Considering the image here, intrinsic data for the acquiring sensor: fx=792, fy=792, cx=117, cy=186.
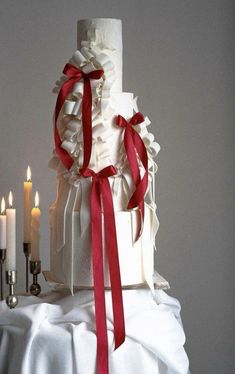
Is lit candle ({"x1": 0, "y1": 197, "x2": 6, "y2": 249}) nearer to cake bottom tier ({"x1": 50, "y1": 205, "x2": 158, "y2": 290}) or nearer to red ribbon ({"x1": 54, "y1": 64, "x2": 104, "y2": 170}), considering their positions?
cake bottom tier ({"x1": 50, "y1": 205, "x2": 158, "y2": 290})

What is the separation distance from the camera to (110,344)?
6.40 ft

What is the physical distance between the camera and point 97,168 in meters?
2.05

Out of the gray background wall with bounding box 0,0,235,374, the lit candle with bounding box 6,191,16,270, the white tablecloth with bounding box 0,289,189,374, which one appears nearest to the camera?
the white tablecloth with bounding box 0,289,189,374

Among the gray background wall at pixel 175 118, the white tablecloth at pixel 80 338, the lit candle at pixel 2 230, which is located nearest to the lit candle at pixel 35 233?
the lit candle at pixel 2 230

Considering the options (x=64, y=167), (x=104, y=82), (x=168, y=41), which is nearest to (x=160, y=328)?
(x=64, y=167)

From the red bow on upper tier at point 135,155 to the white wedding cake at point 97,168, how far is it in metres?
→ 0.02

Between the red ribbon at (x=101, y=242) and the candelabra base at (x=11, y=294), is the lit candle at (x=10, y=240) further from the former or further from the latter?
the red ribbon at (x=101, y=242)

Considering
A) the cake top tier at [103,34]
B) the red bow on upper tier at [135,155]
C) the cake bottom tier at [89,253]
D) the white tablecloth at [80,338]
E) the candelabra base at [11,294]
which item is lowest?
the white tablecloth at [80,338]

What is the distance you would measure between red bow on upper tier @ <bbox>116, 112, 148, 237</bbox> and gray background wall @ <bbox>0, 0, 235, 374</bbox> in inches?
23.6

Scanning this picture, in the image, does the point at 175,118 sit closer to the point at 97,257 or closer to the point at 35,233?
the point at 35,233

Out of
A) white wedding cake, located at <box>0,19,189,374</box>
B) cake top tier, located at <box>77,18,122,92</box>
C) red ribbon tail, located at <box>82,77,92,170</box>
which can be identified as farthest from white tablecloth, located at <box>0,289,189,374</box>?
cake top tier, located at <box>77,18,122,92</box>

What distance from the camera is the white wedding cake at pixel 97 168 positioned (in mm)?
2035

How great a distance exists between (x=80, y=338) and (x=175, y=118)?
3.28 ft

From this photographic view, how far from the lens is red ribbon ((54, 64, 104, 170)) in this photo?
2.01 m
